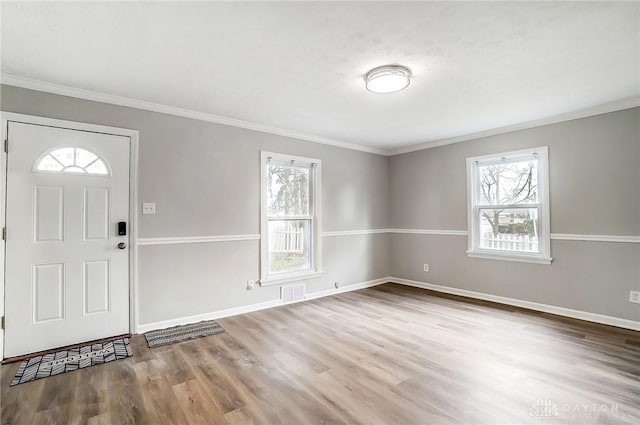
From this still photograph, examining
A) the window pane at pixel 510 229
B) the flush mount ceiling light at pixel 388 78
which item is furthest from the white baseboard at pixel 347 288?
the flush mount ceiling light at pixel 388 78

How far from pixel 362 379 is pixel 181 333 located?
79.4 inches

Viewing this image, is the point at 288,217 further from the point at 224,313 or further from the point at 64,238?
the point at 64,238

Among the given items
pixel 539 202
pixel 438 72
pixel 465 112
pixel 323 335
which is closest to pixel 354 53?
pixel 438 72

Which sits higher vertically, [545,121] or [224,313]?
[545,121]

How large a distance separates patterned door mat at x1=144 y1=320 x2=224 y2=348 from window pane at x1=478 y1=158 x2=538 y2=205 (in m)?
4.09

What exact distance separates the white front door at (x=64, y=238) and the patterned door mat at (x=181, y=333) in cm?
37

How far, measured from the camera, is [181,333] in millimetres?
3256

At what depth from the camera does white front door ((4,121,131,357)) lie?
272 cm

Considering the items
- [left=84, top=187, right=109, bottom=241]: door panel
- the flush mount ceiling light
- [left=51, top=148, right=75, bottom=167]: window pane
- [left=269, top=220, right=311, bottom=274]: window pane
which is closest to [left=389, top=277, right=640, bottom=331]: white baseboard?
[left=269, top=220, right=311, bottom=274]: window pane

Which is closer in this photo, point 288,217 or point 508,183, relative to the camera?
point 508,183

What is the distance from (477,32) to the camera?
2.06 meters

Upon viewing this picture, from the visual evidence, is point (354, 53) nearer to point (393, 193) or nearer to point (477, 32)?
point (477, 32)

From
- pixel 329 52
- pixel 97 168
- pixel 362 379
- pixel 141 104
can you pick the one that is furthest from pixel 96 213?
pixel 362 379

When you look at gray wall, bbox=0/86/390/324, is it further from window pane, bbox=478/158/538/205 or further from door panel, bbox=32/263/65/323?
window pane, bbox=478/158/538/205
